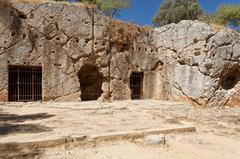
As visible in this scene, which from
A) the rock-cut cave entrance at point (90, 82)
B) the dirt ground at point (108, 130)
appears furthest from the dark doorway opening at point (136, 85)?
the dirt ground at point (108, 130)

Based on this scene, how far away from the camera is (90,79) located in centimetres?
1566

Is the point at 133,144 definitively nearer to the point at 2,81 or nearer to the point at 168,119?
the point at 168,119

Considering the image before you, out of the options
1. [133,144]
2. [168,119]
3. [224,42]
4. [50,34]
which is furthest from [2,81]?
[224,42]

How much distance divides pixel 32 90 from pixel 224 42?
26.7ft

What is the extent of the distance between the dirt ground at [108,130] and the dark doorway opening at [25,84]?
1.06 meters

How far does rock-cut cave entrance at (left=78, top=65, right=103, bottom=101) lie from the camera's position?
49.6 ft

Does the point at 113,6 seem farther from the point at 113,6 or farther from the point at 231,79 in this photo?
the point at 231,79

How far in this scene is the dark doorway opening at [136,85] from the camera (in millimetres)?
15812

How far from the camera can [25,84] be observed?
1312cm

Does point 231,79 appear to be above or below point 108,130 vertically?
above

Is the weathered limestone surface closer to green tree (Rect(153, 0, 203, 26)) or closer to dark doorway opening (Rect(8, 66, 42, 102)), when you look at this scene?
dark doorway opening (Rect(8, 66, 42, 102))

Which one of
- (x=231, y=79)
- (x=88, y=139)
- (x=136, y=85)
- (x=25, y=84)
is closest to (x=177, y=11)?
(x=231, y=79)

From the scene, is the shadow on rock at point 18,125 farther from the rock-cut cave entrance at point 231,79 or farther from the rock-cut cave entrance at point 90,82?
the rock-cut cave entrance at point 231,79

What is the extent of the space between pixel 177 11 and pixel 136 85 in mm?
17955
